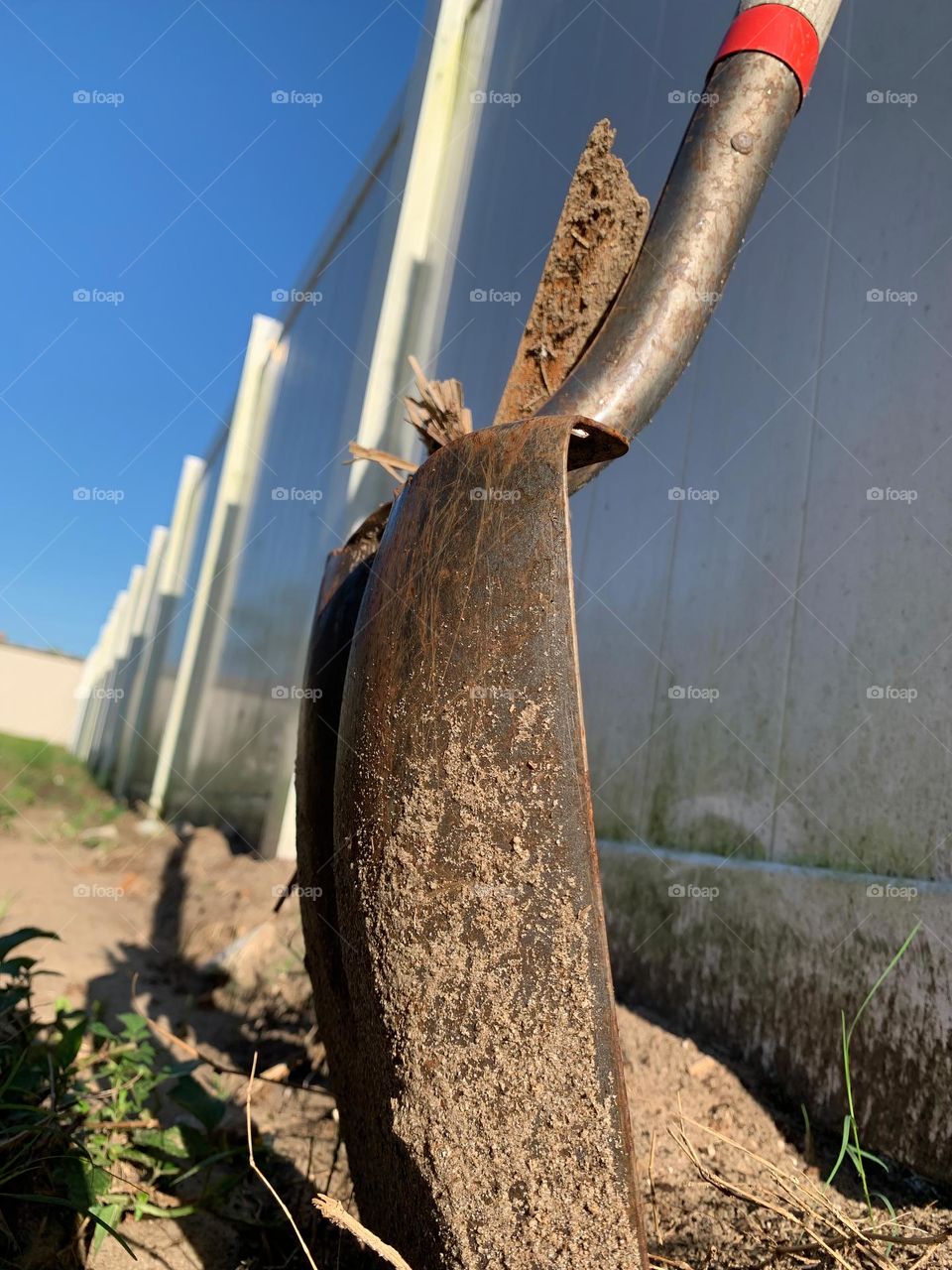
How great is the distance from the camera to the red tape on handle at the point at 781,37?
1229 mm

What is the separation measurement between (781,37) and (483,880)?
115 centimetres

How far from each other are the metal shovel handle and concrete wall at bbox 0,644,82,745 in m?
33.2

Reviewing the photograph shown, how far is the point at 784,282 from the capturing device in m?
2.08

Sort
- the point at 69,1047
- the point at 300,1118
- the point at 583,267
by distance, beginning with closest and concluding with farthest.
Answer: the point at 583,267
the point at 69,1047
the point at 300,1118

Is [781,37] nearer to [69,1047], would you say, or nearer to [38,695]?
[69,1047]

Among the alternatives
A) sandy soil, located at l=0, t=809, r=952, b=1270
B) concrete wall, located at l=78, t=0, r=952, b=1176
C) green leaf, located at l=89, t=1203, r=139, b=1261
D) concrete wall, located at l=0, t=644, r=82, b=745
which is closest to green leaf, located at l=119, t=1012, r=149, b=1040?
sandy soil, located at l=0, t=809, r=952, b=1270

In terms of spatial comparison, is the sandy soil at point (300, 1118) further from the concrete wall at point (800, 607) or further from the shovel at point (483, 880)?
the shovel at point (483, 880)

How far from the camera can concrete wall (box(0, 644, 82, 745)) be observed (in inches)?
1246

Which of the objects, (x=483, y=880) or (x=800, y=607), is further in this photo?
(x=800, y=607)

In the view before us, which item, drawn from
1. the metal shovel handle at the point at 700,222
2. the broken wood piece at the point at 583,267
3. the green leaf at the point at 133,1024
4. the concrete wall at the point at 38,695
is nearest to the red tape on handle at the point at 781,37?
the metal shovel handle at the point at 700,222

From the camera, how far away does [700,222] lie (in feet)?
3.97

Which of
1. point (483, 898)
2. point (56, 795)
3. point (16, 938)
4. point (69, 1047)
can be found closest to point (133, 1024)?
point (69, 1047)

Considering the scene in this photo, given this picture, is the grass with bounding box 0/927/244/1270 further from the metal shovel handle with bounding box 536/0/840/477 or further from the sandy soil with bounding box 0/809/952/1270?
the metal shovel handle with bounding box 536/0/840/477

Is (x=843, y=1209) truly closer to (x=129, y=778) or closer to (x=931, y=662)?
(x=931, y=662)
